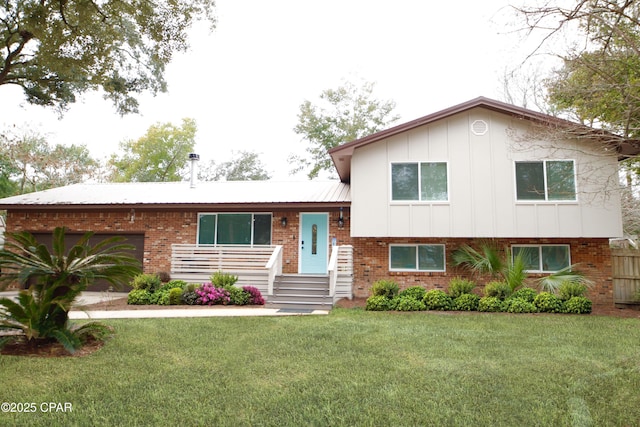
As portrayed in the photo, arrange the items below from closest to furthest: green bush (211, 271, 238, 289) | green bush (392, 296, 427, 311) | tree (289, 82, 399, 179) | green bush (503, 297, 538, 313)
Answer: green bush (503, 297, 538, 313)
green bush (392, 296, 427, 311)
green bush (211, 271, 238, 289)
tree (289, 82, 399, 179)

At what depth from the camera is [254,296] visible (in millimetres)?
10906

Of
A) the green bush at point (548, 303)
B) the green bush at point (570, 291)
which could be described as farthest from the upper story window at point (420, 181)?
the green bush at point (570, 291)

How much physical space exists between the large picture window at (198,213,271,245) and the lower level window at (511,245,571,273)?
7858mm

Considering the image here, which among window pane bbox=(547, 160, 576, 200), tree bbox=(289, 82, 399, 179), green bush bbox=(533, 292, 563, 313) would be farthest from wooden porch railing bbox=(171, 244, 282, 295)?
tree bbox=(289, 82, 399, 179)

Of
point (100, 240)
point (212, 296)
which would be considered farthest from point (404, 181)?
point (100, 240)

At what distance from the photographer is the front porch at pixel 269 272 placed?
1074cm

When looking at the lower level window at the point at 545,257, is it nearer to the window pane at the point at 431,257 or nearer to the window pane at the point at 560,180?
the window pane at the point at 560,180

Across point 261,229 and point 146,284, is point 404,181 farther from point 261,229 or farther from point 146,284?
point 146,284

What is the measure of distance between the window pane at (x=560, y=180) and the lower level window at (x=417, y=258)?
10.9ft

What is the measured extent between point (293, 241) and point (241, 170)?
931 inches

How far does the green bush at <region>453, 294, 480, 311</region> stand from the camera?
32.0ft

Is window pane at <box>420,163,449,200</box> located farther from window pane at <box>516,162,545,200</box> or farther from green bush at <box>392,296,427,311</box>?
green bush at <box>392,296,427,311</box>

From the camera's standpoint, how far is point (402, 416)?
351 cm

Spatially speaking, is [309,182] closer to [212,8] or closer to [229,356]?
[212,8]
